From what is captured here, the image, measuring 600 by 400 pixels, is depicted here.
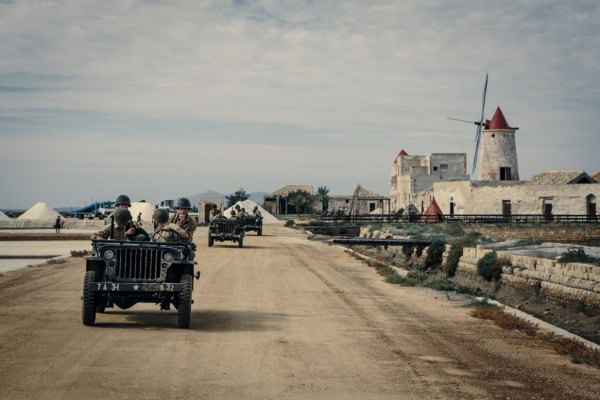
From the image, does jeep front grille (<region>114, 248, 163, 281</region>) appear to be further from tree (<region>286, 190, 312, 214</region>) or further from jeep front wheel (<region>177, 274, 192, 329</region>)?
tree (<region>286, 190, 312, 214</region>)

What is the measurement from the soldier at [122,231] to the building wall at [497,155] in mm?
70075

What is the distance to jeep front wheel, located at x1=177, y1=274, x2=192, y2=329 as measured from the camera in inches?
445

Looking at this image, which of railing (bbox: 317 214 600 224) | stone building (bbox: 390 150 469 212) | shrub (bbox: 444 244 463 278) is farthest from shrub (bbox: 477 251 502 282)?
stone building (bbox: 390 150 469 212)

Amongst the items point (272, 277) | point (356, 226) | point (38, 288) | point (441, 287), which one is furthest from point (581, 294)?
point (356, 226)

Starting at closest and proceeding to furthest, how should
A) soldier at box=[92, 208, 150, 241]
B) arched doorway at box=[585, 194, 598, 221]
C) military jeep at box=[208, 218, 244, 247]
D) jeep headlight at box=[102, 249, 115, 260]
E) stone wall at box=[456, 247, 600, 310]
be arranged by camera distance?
jeep headlight at box=[102, 249, 115, 260] → soldier at box=[92, 208, 150, 241] → stone wall at box=[456, 247, 600, 310] → military jeep at box=[208, 218, 244, 247] → arched doorway at box=[585, 194, 598, 221]

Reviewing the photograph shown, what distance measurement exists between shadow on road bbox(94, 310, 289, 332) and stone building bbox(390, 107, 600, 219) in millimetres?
54267

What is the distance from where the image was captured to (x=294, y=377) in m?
8.36

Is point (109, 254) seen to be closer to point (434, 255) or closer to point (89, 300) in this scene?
point (89, 300)

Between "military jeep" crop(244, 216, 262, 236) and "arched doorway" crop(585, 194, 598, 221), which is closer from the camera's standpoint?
"military jeep" crop(244, 216, 262, 236)

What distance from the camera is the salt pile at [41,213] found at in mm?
87250

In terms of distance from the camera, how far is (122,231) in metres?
12.4

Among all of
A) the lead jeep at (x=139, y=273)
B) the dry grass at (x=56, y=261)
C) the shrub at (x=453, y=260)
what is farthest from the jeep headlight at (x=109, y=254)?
the shrub at (x=453, y=260)

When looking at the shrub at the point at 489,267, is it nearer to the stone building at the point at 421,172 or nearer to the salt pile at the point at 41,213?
the stone building at the point at 421,172

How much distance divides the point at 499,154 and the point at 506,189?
9.92 meters
